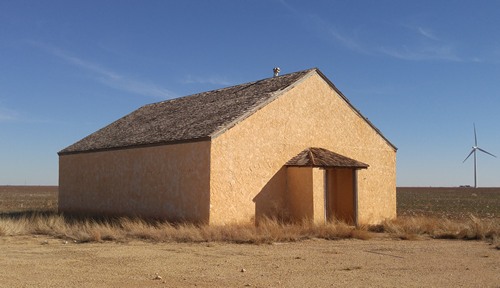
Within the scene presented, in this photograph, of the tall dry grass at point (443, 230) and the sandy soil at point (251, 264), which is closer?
the sandy soil at point (251, 264)

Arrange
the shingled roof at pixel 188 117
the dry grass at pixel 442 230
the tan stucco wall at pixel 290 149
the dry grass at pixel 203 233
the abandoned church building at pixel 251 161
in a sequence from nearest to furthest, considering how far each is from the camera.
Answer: the dry grass at pixel 203 233 → the dry grass at pixel 442 230 → the tan stucco wall at pixel 290 149 → the abandoned church building at pixel 251 161 → the shingled roof at pixel 188 117

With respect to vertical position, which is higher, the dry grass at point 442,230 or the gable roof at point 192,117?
the gable roof at point 192,117

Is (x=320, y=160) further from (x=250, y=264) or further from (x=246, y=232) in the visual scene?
(x=250, y=264)

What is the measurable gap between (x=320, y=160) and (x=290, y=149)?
4.38ft

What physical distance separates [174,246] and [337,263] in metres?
4.64

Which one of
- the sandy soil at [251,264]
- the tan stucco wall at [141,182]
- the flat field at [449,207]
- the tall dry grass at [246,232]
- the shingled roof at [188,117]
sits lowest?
the flat field at [449,207]

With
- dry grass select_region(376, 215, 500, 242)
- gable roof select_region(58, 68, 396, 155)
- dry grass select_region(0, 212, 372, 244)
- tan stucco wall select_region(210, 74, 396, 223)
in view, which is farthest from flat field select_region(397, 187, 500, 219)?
dry grass select_region(0, 212, 372, 244)

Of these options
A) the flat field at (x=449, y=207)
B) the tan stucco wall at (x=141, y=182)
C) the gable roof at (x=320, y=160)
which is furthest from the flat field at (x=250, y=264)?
the flat field at (x=449, y=207)

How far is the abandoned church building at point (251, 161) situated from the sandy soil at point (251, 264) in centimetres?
349

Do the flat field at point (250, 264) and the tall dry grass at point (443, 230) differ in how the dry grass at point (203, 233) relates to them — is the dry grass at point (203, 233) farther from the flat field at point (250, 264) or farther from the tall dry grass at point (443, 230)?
the tall dry grass at point (443, 230)

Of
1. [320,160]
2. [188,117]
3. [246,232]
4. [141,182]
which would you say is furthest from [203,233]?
[188,117]

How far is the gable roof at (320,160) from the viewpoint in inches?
726

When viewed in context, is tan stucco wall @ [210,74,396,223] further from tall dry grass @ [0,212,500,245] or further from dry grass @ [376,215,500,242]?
dry grass @ [376,215,500,242]

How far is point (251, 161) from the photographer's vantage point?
18.2m
